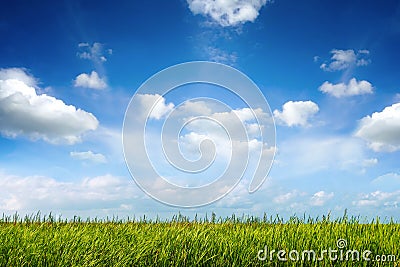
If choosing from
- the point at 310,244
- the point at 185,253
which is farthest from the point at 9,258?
the point at 310,244

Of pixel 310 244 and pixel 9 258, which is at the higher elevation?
pixel 310 244

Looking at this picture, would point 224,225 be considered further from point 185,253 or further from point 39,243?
point 39,243

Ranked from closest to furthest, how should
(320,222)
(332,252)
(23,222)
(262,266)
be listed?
(262,266) < (332,252) < (320,222) < (23,222)

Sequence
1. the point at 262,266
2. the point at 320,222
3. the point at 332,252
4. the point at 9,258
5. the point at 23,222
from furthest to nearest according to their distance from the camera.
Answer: the point at 23,222
the point at 320,222
the point at 332,252
the point at 262,266
the point at 9,258

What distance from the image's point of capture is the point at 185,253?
6883 mm

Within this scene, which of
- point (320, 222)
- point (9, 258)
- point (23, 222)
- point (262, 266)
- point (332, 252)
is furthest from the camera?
point (23, 222)

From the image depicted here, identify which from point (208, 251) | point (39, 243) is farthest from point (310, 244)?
point (39, 243)

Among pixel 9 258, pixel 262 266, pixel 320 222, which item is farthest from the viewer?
pixel 320 222

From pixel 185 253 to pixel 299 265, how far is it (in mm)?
1880

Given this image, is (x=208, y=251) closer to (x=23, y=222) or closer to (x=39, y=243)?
(x=39, y=243)

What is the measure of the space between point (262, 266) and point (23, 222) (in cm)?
723

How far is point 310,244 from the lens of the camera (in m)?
7.82

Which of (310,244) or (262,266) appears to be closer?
(262,266)

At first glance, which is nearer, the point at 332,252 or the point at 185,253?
the point at 185,253
